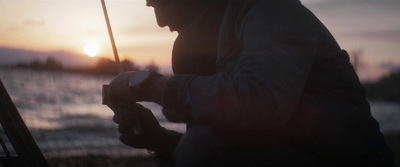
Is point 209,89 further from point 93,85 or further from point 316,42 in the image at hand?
point 93,85

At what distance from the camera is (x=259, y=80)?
1311 millimetres

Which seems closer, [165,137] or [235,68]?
[235,68]

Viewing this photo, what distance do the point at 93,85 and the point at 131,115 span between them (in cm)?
1041

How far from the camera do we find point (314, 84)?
1510 millimetres

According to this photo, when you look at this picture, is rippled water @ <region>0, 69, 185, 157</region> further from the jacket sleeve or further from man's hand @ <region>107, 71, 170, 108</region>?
the jacket sleeve

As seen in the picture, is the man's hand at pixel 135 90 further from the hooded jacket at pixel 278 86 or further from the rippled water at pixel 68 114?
the rippled water at pixel 68 114

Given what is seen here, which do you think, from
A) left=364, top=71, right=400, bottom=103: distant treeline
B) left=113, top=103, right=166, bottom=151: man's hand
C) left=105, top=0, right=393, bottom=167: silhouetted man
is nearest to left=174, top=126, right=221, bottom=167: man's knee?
left=105, top=0, right=393, bottom=167: silhouetted man

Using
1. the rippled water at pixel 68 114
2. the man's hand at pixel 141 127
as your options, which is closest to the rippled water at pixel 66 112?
the rippled water at pixel 68 114

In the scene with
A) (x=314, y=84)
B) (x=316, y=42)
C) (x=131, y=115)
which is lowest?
(x=131, y=115)

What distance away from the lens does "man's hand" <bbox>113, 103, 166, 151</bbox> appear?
5.70 ft

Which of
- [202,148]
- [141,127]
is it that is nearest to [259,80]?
[202,148]

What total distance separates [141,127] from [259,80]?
0.78 meters

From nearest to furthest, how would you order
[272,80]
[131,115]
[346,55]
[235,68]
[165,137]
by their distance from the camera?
[272,80] < [235,68] < [346,55] < [131,115] < [165,137]

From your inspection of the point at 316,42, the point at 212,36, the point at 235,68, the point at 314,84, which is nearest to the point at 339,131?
the point at 314,84
